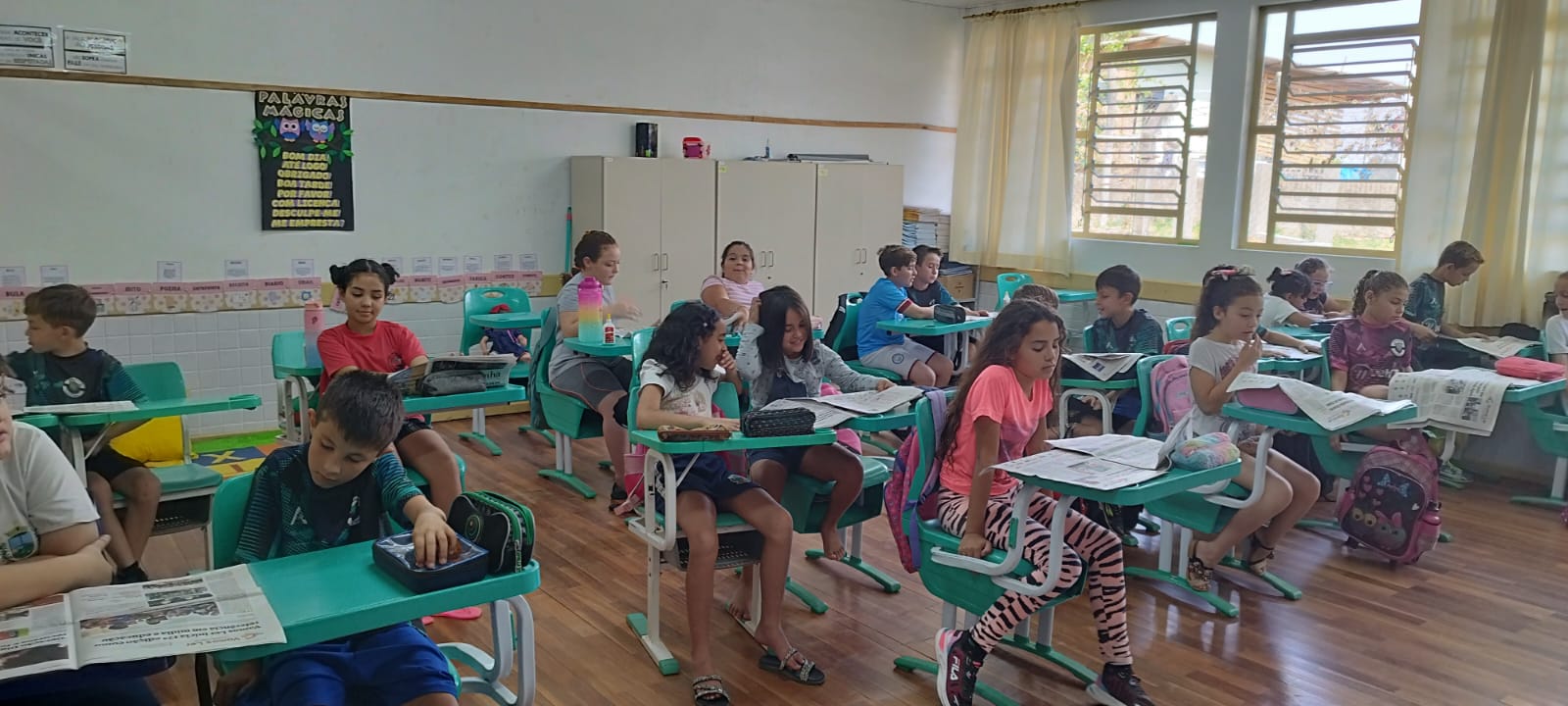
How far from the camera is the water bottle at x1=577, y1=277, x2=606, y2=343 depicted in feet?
15.4

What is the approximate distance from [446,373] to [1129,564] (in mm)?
2627

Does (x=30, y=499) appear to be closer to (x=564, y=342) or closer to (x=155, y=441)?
(x=155, y=441)

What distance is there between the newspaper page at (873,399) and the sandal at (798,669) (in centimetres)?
73

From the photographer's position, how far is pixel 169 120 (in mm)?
5500

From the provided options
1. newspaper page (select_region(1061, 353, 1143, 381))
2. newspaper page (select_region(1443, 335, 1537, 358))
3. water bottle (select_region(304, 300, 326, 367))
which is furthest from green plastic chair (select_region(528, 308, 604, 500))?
newspaper page (select_region(1443, 335, 1537, 358))

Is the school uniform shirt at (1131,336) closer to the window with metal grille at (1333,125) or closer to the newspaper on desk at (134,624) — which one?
the window with metal grille at (1333,125)

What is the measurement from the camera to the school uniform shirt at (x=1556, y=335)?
5.07 meters

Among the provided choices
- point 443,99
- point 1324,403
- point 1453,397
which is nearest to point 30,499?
point 1324,403

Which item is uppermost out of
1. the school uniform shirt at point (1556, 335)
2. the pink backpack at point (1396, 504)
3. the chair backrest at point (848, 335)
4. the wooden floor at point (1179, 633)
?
the school uniform shirt at point (1556, 335)

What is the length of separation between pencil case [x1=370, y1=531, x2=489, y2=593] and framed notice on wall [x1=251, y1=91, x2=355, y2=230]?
15.2 feet

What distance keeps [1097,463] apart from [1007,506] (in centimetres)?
28

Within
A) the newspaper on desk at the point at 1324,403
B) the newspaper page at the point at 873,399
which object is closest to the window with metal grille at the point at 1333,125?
the newspaper on desk at the point at 1324,403

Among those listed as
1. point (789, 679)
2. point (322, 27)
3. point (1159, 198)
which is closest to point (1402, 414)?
point (789, 679)

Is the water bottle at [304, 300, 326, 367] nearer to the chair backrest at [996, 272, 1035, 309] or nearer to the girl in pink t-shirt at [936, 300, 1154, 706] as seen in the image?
the girl in pink t-shirt at [936, 300, 1154, 706]
